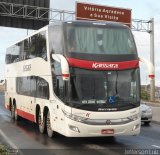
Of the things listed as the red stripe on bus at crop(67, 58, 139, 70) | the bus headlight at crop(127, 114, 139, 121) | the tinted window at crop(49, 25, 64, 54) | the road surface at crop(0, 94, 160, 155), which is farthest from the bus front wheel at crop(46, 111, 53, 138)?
the bus headlight at crop(127, 114, 139, 121)

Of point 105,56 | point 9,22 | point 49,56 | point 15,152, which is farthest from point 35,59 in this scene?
point 9,22

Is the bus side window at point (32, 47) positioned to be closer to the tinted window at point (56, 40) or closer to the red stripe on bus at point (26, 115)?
the red stripe on bus at point (26, 115)

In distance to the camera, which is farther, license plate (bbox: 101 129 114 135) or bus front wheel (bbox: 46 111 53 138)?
bus front wheel (bbox: 46 111 53 138)

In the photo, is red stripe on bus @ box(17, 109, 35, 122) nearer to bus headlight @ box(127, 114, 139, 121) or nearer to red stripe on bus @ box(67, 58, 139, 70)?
red stripe on bus @ box(67, 58, 139, 70)

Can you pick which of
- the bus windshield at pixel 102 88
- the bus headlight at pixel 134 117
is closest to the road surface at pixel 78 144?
the bus headlight at pixel 134 117

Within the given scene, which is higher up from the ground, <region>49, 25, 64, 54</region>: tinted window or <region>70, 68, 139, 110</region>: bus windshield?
<region>49, 25, 64, 54</region>: tinted window

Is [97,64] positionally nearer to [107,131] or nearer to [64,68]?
[64,68]

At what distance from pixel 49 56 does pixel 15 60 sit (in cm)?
732

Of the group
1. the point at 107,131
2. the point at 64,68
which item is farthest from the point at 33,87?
the point at 107,131

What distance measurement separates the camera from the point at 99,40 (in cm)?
1555

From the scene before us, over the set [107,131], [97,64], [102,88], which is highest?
[97,64]

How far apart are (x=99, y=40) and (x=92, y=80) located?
1.42 metres

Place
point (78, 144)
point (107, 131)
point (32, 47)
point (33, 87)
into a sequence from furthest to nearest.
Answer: point (32, 47)
point (33, 87)
point (78, 144)
point (107, 131)

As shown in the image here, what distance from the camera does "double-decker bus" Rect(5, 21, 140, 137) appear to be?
14.6 m
